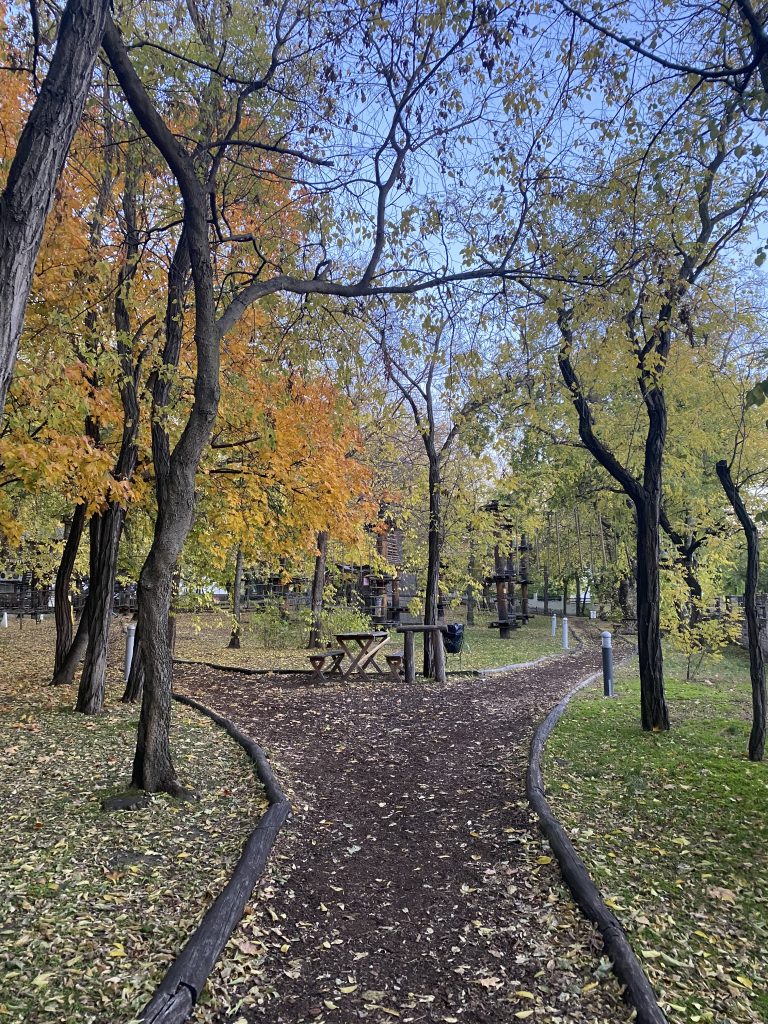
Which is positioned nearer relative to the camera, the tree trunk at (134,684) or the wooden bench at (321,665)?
the tree trunk at (134,684)

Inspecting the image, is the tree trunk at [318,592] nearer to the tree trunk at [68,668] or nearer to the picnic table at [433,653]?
the picnic table at [433,653]

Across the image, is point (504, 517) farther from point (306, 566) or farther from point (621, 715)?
point (621, 715)

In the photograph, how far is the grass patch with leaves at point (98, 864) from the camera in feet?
9.34

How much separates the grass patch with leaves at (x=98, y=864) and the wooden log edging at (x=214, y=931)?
3.8 inches

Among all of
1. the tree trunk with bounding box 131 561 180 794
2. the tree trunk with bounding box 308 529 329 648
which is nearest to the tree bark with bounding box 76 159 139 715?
the tree trunk with bounding box 131 561 180 794

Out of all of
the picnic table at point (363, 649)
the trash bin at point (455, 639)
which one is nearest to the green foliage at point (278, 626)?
the trash bin at point (455, 639)

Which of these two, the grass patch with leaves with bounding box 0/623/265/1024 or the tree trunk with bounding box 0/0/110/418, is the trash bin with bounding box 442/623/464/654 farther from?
the tree trunk with bounding box 0/0/110/418

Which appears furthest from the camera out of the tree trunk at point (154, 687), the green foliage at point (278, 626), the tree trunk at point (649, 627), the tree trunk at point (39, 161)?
the green foliage at point (278, 626)

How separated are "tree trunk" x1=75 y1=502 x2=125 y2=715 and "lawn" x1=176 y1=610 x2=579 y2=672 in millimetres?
5072

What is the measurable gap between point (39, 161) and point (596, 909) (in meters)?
4.71

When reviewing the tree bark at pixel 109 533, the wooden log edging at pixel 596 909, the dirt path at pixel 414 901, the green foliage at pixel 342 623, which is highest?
the tree bark at pixel 109 533

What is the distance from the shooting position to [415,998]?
291 centimetres

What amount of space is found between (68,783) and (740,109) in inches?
286

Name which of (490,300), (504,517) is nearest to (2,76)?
(490,300)
